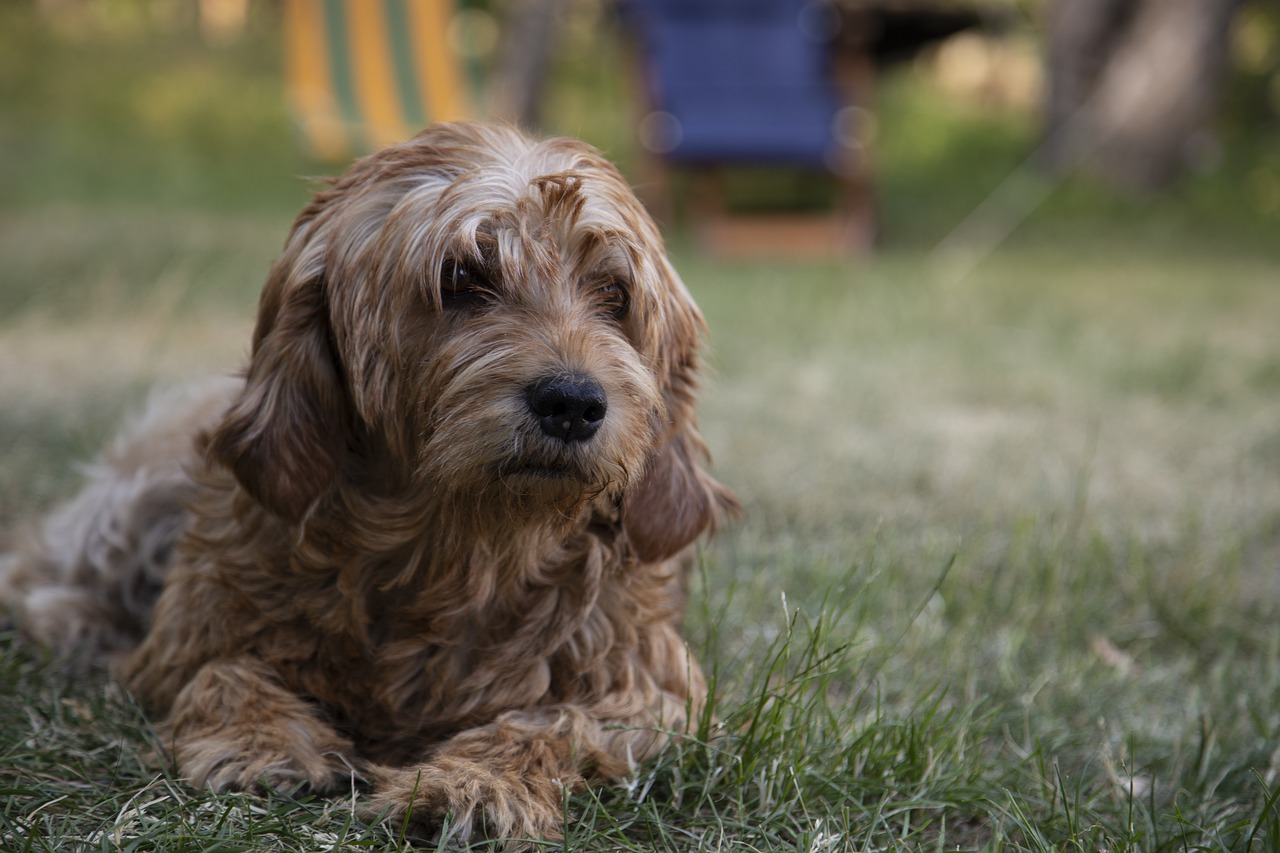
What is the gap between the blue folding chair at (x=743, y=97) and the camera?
33.7 feet

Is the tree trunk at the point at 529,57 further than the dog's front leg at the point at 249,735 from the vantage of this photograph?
Yes

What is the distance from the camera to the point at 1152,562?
12.5 ft

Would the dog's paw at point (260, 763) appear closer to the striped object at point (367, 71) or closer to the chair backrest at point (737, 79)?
the chair backrest at point (737, 79)

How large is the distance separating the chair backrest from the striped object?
1.87 metres

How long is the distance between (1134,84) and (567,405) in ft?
36.7

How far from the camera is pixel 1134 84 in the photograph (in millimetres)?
11914

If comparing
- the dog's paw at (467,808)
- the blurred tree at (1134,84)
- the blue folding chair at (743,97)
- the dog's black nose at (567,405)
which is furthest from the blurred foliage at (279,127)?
the dog's paw at (467,808)

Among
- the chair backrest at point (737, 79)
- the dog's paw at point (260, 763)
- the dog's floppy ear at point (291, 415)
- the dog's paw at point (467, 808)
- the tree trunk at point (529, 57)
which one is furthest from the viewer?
the tree trunk at point (529, 57)

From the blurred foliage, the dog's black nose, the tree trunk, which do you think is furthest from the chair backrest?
the dog's black nose

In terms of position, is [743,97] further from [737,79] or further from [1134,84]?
[1134,84]

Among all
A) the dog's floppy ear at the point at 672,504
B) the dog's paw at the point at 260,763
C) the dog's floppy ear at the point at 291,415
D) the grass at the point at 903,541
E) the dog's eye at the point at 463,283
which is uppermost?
the dog's eye at the point at 463,283

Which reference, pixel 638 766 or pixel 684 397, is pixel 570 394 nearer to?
pixel 684 397

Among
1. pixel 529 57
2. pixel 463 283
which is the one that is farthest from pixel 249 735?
pixel 529 57

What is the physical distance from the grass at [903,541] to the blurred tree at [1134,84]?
5.95ft
